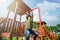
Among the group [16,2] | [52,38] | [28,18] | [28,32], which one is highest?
[16,2]

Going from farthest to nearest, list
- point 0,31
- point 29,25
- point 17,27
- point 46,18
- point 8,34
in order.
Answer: point 46,18, point 17,27, point 0,31, point 8,34, point 29,25

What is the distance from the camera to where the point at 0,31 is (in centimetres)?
484

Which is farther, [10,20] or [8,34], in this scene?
[10,20]

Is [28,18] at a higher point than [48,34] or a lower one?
higher

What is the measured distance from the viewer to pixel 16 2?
441 cm

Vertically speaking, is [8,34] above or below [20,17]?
below

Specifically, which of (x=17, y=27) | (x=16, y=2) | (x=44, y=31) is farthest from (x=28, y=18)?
(x=44, y=31)

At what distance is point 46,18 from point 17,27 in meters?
4.34

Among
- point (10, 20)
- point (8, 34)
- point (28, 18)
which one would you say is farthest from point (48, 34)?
point (28, 18)

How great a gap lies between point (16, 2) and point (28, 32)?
1.45 meters

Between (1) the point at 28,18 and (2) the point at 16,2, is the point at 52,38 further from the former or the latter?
(1) the point at 28,18

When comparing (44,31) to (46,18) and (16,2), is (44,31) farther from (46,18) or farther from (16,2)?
Answer: (46,18)

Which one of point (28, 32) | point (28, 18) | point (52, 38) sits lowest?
point (52, 38)

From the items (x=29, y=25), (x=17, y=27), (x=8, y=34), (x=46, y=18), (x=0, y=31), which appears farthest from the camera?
(x=46, y=18)
